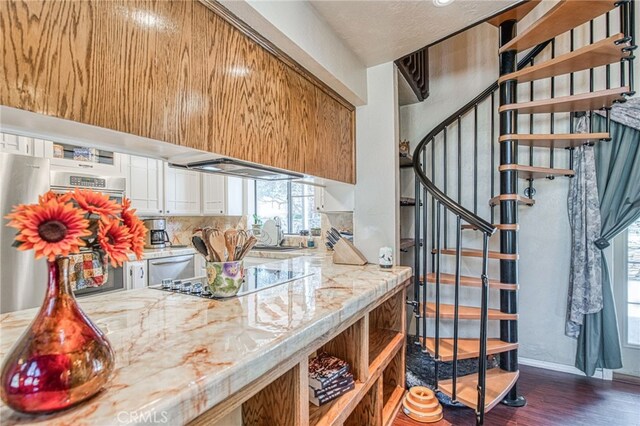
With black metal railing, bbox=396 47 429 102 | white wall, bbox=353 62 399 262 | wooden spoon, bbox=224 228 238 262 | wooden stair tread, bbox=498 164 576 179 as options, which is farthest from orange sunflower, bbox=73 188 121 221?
wooden stair tread, bbox=498 164 576 179

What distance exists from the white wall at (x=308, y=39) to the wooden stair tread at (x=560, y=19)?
1.10m

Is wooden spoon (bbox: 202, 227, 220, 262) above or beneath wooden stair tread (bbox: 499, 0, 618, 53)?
beneath

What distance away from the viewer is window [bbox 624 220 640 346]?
2.50 metres

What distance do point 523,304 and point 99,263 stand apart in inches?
129

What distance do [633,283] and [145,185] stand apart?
15.4 ft

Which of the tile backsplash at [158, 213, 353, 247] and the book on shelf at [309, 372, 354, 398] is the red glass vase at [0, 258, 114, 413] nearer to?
the book on shelf at [309, 372, 354, 398]

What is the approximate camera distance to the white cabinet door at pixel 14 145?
2.28 metres

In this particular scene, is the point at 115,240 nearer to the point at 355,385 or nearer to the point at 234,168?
the point at 234,168

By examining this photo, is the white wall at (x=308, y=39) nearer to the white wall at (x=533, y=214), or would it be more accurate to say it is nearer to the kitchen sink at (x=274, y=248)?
the white wall at (x=533, y=214)

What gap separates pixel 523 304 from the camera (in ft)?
9.25

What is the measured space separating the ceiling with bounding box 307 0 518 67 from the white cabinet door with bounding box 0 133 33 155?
8.11ft

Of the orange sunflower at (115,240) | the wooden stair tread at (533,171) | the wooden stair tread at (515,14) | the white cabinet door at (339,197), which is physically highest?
the wooden stair tread at (515,14)

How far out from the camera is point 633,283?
8.24 ft

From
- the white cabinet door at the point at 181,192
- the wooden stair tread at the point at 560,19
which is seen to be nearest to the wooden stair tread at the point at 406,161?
the wooden stair tread at the point at 560,19
